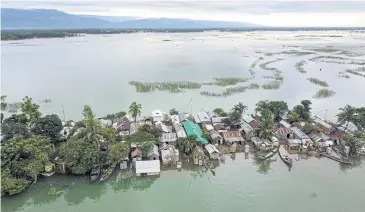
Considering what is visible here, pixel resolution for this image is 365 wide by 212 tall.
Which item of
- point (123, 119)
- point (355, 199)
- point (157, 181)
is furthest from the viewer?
point (123, 119)

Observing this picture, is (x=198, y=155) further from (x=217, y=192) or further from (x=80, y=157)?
(x=80, y=157)

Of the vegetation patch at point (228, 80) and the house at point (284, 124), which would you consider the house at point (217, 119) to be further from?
the vegetation patch at point (228, 80)

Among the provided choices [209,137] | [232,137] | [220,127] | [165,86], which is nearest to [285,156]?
[232,137]

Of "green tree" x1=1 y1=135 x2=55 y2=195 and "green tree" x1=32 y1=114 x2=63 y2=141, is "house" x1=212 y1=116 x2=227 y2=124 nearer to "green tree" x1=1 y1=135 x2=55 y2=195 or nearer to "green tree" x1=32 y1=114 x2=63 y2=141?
"green tree" x1=32 y1=114 x2=63 y2=141

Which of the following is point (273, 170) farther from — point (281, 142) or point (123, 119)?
point (123, 119)

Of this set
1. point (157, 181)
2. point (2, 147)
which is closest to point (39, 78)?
point (2, 147)
